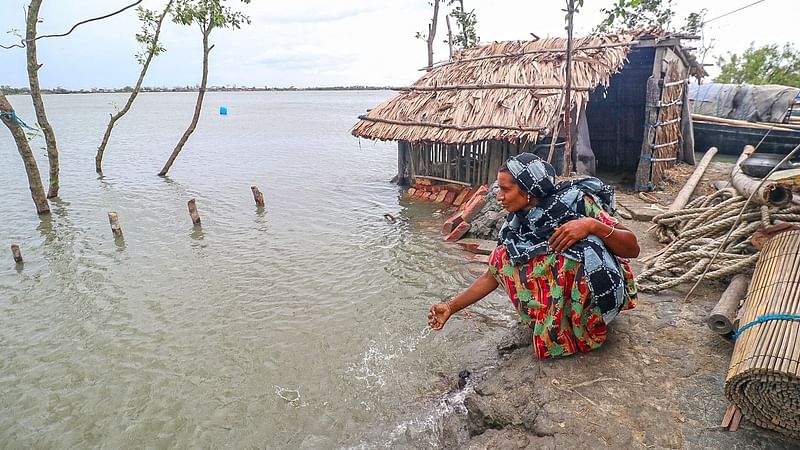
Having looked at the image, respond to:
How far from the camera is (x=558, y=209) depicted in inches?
98.5

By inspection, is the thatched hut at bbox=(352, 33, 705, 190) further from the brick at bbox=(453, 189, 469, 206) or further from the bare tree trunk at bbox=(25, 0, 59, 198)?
the bare tree trunk at bbox=(25, 0, 59, 198)

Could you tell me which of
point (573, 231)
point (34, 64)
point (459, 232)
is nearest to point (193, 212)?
point (34, 64)

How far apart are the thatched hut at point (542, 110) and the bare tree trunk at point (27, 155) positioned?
21.7 ft

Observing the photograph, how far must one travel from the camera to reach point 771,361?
1.83 m

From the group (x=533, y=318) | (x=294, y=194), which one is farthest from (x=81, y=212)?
(x=533, y=318)

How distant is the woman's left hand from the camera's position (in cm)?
238

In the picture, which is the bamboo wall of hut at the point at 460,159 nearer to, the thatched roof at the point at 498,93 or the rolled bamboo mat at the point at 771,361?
the thatched roof at the point at 498,93

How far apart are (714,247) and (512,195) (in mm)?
2210

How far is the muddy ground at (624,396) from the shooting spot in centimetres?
218

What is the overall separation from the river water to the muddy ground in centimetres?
47

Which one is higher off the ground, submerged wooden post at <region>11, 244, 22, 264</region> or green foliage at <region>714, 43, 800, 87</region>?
green foliage at <region>714, 43, 800, 87</region>

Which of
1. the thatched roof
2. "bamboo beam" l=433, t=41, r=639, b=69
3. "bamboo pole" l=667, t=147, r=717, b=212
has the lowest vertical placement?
"bamboo pole" l=667, t=147, r=717, b=212

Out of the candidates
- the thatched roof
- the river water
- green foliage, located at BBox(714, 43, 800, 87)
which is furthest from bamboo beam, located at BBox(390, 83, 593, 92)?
green foliage, located at BBox(714, 43, 800, 87)

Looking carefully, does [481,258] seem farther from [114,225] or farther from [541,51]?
[114,225]
